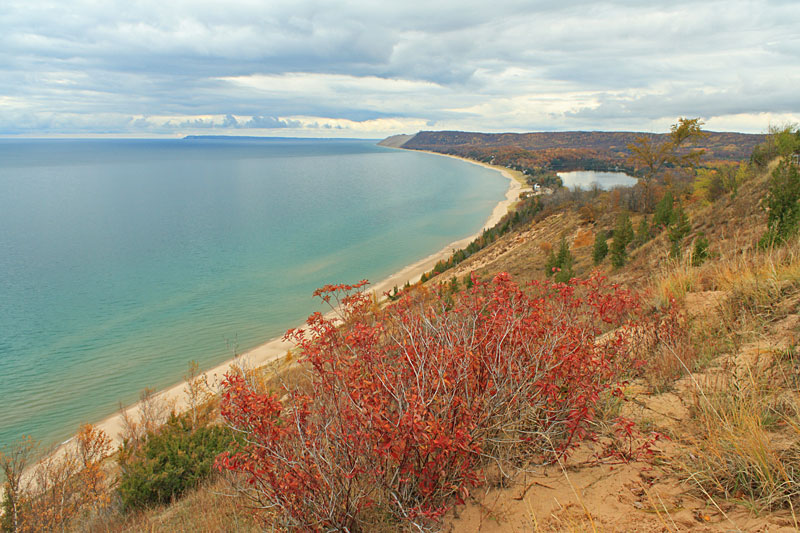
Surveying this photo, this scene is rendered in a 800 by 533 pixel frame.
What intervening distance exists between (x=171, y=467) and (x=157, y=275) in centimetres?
3286

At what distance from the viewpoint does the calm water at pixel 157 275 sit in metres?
21.2

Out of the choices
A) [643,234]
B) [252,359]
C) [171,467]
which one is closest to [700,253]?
[171,467]

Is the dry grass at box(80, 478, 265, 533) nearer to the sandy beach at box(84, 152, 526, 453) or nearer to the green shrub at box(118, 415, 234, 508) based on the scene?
the green shrub at box(118, 415, 234, 508)

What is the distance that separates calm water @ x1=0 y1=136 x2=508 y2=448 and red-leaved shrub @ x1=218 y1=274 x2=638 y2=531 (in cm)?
1973

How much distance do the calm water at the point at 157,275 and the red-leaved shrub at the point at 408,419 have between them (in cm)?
1973

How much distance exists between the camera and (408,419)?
2.53m

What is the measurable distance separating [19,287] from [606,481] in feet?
144

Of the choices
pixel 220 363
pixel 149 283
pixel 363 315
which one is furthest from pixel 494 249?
pixel 363 315

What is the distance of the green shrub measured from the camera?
8.15 meters

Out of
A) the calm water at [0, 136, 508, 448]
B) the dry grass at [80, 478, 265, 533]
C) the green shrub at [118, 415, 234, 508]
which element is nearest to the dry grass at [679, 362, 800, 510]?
the dry grass at [80, 478, 265, 533]

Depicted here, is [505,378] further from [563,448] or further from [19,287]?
[19,287]

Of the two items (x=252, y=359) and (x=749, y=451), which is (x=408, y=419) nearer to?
(x=749, y=451)

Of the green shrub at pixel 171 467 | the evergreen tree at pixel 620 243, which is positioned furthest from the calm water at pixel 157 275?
the evergreen tree at pixel 620 243

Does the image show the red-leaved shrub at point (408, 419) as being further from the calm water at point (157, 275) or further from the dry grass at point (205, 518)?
the calm water at point (157, 275)
